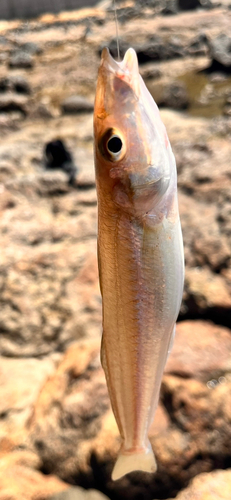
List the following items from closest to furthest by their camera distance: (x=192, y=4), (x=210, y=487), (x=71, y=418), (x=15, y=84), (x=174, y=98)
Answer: (x=210, y=487) → (x=71, y=418) → (x=174, y=98) → (x=15, y=84) → (x=192, y=4)

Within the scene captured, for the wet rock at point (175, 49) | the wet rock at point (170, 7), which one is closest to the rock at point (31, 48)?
the wet rock at point (175, 49)

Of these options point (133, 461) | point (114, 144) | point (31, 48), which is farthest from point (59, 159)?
point (31, 48)

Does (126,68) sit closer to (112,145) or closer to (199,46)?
(112,145)

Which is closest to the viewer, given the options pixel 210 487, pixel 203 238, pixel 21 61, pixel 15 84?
pixel 210 487

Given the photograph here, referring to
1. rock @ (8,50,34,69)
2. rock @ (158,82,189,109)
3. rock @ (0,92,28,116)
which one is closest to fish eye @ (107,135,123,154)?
rock @ (158,82,189,109)

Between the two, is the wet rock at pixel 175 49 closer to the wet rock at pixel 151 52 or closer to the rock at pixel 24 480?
the wet rock at pixel 151 52

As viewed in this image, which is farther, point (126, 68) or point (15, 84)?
point (15, 84)

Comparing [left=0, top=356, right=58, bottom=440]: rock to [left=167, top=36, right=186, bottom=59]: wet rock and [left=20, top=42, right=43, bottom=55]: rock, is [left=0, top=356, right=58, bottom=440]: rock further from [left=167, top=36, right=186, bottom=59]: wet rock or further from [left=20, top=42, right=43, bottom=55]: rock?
[left=20, top=42, right=43, bottom=55]: rock
